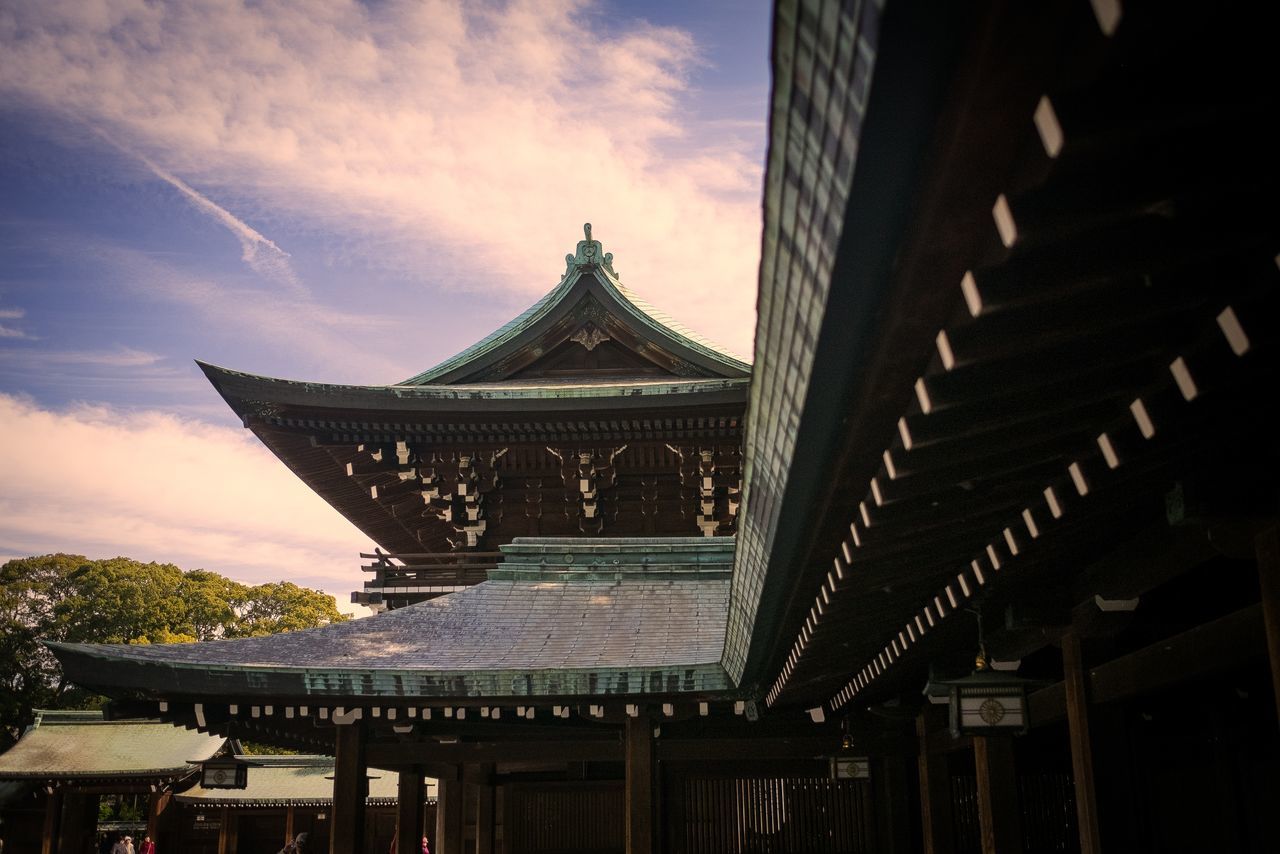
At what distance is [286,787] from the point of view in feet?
104

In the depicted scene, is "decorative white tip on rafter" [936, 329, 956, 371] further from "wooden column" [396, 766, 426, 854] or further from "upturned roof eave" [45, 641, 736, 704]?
"wooden column" [396, 766, 426, 854]

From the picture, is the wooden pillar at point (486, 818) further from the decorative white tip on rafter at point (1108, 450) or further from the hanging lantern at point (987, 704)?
the decorative white tip on rafter at point (1108, 450)

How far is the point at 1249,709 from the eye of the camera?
32.9 ft

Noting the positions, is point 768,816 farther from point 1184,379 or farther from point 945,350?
point 945,350

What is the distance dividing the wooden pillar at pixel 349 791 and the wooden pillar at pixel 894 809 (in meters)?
5.72

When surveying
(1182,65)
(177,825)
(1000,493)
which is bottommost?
(177,825)

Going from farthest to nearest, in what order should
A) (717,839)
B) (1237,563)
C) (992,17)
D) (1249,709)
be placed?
(717,839) < (1249,709) < (1237,563) < (992,17)

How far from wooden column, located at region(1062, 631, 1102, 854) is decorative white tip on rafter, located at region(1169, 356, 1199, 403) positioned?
13.0ft

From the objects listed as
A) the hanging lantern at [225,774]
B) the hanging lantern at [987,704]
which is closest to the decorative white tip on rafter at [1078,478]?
the hanging lantern at [987,704]

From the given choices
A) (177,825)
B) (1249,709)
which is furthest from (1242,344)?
(177,825)

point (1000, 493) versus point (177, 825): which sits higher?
point (1000, 493)

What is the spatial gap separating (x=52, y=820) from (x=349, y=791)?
22.9 metres

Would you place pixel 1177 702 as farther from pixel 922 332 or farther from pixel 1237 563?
pixel 922 332

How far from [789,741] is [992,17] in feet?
36.0
